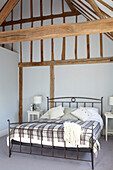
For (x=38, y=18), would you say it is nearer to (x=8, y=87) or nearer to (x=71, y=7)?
(x=71, y=7)

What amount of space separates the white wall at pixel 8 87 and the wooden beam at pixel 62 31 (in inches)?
90.6

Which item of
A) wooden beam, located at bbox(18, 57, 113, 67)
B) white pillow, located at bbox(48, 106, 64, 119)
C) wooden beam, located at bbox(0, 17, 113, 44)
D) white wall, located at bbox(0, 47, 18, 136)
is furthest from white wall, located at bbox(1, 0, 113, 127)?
wooden beam, located at bbox(0, 17, 113, 44)

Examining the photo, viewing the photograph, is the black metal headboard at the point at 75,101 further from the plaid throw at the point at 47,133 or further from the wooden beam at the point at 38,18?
the wooden beam at the point at 38,18

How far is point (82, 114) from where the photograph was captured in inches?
204

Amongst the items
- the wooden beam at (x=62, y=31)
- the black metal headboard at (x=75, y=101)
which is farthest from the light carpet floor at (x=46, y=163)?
the wooden beam at (x=62, y=31)

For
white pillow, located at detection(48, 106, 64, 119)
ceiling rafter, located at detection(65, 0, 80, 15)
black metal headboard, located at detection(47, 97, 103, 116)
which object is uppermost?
ceiling rafter, located at detection(65, 0, 80, 15)

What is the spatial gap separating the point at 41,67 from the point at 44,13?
1978mm

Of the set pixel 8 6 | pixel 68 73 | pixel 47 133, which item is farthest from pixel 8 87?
pixel 47 133

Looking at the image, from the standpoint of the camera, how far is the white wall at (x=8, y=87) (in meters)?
6.04

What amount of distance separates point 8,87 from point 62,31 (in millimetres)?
3583

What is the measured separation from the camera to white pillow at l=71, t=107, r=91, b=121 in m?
5.08

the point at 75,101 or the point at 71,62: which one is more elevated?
the point at 71,62

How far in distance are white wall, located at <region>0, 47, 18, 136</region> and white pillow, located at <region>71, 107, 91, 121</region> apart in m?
2.38

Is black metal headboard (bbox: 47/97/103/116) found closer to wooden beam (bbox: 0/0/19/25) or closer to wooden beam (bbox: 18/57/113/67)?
wooden beam (bbox: 18/57/113/67)
